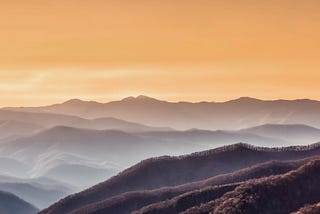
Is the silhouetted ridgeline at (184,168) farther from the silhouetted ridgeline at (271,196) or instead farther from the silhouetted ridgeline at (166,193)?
the silhouetted ridgeline at (271,196)

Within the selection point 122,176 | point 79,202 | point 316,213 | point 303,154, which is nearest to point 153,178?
point 122,176

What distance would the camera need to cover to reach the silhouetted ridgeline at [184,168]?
586 ft

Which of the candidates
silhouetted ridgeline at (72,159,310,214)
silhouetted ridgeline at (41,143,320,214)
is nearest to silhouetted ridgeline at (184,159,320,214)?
silhouetted ridgeline at (72,159,310,214)

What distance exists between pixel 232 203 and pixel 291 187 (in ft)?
36.6

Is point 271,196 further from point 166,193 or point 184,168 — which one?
point 184,168

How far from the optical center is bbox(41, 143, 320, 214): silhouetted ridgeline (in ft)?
586

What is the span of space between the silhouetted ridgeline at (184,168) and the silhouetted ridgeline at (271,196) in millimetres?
72633

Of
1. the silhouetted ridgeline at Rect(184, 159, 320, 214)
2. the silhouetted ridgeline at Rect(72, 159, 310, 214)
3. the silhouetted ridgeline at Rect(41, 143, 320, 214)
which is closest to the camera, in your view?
the silhouetted ridgeline at Rect(184, 159, 320, 214)

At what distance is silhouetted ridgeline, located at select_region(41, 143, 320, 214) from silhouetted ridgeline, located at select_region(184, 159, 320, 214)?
72633 millimetres

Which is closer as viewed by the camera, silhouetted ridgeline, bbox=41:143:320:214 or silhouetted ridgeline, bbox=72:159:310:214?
silhouetted ridgeline, bbox=72:159:310:214

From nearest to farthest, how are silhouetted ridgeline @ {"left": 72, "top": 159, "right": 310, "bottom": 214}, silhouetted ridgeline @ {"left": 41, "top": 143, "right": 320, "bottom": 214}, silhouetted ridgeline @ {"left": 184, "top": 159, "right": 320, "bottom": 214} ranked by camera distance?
silhouetted ridgeline @ {"left": 184, "top": 159, "right": 320, "bottom": 214} < silhouetted ridgeline @ {"left": 72, "top": 159, "right": 310, "bottom": 214} < silhouetted ridgeline @ {"left": 41, "top": 143, "right": 320, "bottom": 214}

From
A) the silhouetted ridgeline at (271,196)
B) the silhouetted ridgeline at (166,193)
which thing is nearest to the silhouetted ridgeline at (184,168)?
the silhouetted ridgeline at (166,193)

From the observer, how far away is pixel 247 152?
19062 centimetres

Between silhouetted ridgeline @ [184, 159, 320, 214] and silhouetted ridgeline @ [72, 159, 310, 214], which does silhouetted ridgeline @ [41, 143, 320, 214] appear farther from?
silhouetted ridgeline @ [184, 159, 320, 214]
